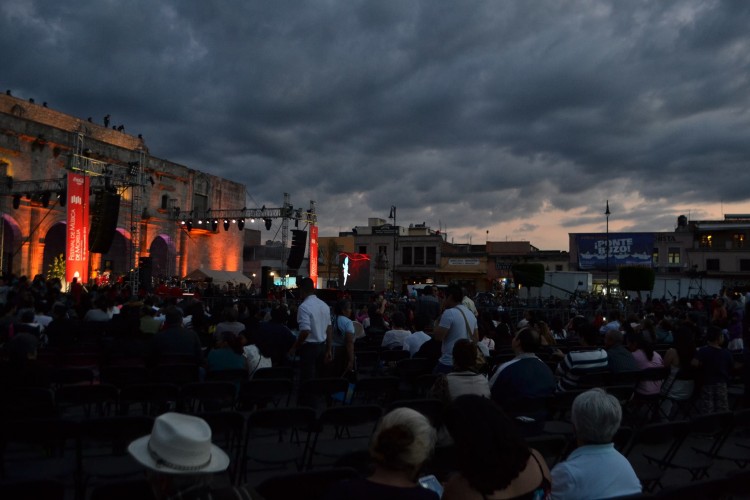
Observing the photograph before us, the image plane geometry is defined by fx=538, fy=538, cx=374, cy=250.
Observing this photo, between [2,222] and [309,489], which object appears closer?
[309,489]

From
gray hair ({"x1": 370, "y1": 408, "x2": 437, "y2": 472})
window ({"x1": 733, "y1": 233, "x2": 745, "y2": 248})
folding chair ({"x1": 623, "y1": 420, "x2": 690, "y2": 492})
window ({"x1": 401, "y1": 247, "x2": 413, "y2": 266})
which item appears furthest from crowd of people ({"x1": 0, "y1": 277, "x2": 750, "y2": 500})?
window ({"x1": 733, "y1": 233, "x2": 745, "y2": 248})

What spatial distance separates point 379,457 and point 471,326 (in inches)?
161

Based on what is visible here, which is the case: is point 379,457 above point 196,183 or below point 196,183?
below

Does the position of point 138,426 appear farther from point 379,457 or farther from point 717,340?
point 717,340

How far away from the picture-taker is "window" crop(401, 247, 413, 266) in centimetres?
5000

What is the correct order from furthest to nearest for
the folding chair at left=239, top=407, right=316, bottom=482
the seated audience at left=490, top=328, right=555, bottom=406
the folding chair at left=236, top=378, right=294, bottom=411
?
the folding chair at left=236, top=378, right=294, bottom=411 < the seated audience at left=490, top=328, right=555, bottom=406 < the folding chair at left=239, top=407, right=316, bottom=482

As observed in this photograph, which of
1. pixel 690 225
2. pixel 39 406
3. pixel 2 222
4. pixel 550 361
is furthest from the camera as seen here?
pixel 690 225

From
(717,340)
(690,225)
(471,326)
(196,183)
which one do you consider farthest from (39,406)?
(690,225)

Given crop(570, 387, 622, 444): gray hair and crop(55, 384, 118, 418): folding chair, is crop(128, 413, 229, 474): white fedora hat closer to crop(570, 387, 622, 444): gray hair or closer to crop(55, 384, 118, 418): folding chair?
crop(570, 387, 622, 444): gray hair

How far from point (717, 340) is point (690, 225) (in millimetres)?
47774

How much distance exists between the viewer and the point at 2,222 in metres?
23.9

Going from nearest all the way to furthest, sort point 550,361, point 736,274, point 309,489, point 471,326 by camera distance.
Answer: point 309,489, point 471,326, point 550,361, point 736,274

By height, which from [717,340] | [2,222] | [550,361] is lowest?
[550,361]

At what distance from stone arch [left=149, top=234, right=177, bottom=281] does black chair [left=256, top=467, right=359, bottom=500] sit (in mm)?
33967
